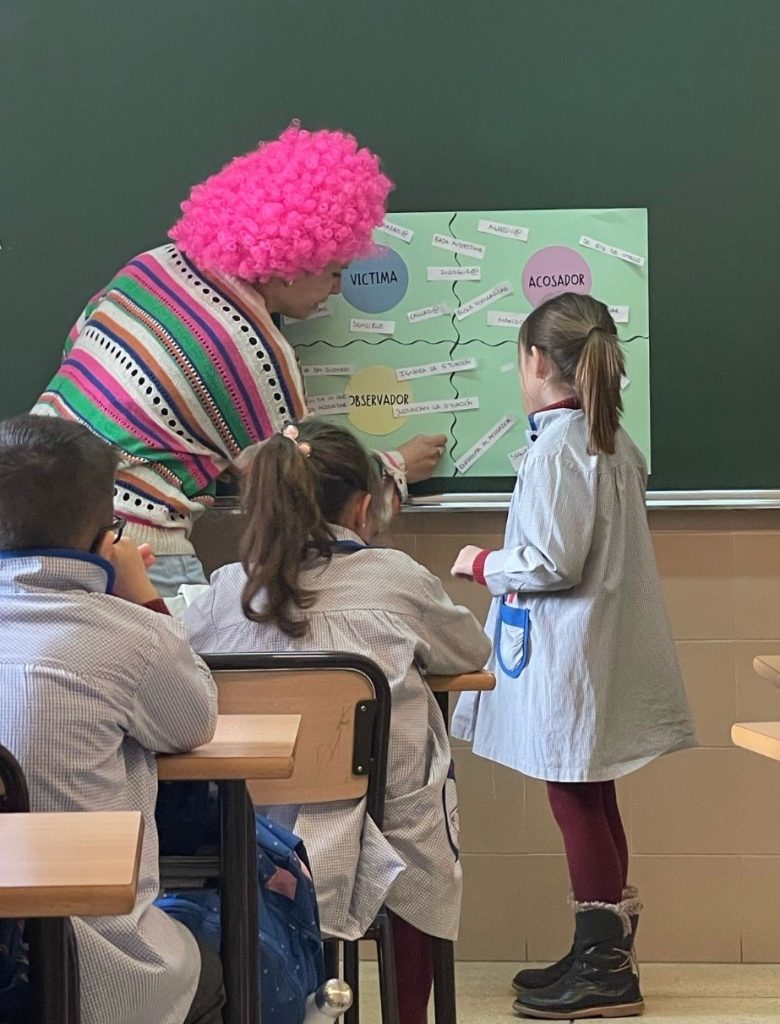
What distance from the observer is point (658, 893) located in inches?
137

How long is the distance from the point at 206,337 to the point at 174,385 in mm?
121

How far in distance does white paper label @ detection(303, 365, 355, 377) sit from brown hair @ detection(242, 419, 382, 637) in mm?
896

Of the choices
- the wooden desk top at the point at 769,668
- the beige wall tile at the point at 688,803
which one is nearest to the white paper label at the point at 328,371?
the beige wall tile at the point at 688,803

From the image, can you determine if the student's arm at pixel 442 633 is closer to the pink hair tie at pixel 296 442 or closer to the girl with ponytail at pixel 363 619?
the girl with ponytail at pixel 363 619

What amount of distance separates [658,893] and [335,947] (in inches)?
52.0

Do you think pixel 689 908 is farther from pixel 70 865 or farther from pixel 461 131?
pixel 70 865

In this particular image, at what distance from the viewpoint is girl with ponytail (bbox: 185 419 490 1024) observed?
237cm

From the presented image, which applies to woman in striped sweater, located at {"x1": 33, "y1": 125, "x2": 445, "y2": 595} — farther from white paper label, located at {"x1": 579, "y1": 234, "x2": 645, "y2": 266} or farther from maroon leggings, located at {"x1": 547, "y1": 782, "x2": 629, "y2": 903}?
maroon leggings, located at {"x1": 547, "y1": 782, "x2": 629, "y2": 903}

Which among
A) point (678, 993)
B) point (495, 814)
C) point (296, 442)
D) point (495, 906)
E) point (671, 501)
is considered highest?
point (296, 442)

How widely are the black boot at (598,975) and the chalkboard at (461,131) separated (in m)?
1.00

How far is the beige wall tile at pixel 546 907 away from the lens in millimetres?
3498

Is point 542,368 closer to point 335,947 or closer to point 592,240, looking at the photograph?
point 592,240

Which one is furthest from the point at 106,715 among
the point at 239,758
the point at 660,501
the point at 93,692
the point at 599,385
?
the point at 660,501

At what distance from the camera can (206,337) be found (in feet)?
9.95
